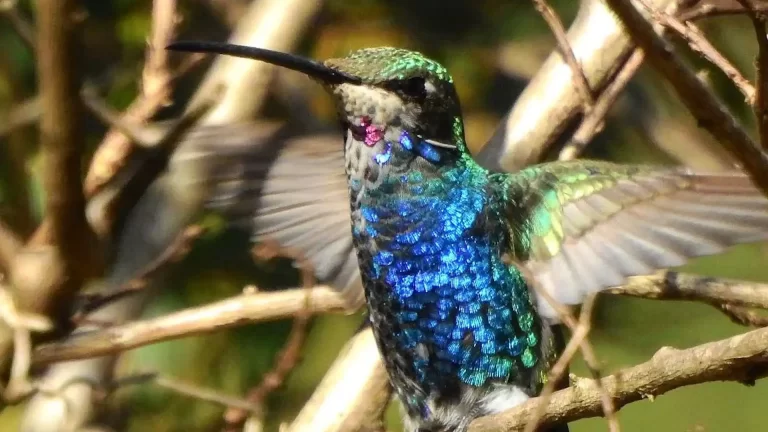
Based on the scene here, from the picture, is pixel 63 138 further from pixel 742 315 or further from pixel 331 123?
pixel 331 123

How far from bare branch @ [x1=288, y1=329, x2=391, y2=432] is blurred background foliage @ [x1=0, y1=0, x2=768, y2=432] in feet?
1.78

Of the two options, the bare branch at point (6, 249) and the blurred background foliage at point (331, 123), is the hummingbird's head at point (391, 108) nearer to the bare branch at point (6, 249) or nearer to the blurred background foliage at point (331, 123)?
the bare branch at point (6, 249)

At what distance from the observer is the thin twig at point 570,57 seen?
2.07 m

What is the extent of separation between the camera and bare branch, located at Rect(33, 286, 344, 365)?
185cm

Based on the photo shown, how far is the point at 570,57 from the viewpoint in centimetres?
217

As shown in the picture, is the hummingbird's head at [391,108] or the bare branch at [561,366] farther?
the hummingbird's head at [391,108]

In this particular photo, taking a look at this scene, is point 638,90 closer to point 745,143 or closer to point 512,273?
point 512,273

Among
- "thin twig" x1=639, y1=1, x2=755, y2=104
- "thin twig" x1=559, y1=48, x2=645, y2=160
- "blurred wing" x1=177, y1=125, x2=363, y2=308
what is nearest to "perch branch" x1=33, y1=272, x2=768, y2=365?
"blurred wing" x1=177, y1=125, x2=363, y2=308

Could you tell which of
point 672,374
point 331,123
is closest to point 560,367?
point 672,374

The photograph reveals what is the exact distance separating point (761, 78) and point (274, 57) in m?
0.82

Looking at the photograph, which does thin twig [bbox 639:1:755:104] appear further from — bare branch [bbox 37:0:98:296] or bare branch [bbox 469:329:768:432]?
bare branch [bbox 37:0:98:296]

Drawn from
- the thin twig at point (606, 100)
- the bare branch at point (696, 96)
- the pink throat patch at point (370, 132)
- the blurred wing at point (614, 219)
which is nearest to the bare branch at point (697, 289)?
the blurred wing at point (614, 219)

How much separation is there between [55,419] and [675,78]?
151 cm

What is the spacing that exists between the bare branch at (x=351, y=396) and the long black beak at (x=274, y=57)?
0.63m
